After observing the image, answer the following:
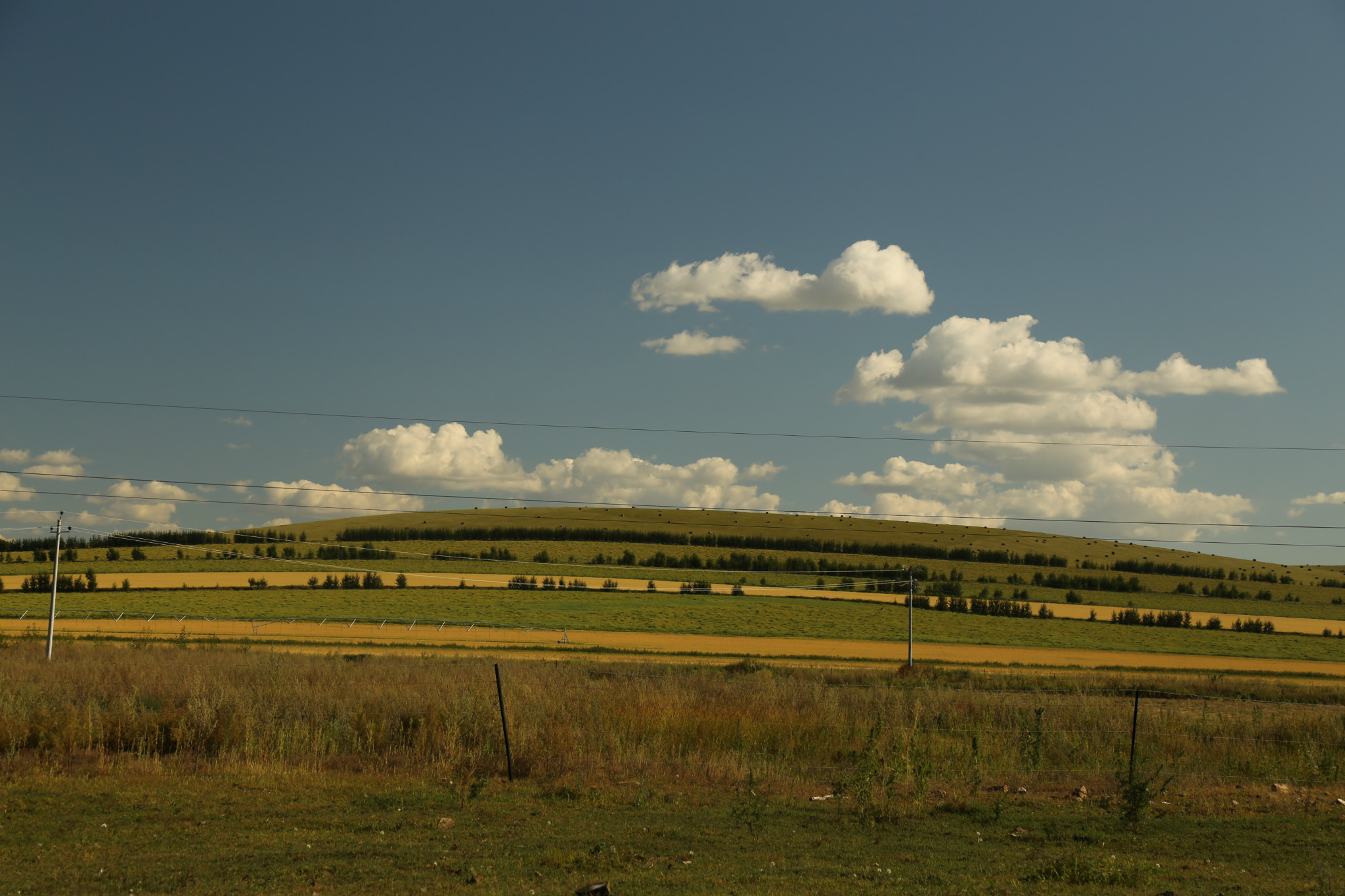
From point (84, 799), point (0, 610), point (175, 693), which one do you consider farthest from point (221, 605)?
point (84, 799)

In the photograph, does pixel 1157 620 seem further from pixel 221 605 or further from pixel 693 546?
pixel 221 605

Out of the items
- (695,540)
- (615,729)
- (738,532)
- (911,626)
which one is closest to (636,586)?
(695,540)

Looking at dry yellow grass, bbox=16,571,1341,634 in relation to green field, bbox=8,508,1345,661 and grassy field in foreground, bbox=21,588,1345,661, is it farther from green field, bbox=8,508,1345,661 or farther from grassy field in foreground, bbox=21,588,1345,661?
grassy field in foreground, bbox=21,588,1345,661

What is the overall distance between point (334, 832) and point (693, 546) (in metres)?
132

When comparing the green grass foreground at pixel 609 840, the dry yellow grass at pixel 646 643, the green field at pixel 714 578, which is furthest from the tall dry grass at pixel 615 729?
the green field at pixel 714 578

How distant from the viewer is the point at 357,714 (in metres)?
18.9

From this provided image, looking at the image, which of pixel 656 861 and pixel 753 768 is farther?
pixel 753 768

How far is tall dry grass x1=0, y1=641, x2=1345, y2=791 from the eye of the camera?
1611 centimetres

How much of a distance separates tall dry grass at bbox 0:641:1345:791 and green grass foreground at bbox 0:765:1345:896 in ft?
4.38

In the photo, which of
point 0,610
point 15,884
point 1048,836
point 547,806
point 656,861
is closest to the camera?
point 15,884

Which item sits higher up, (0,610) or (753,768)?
(753,768)

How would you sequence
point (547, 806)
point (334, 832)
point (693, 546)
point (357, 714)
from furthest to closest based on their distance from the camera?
point (693, 546) → point (357, 714) → point (547, 806) → point (334, 832)

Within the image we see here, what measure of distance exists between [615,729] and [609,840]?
24.3 ft

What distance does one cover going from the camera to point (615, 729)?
18.6 m
